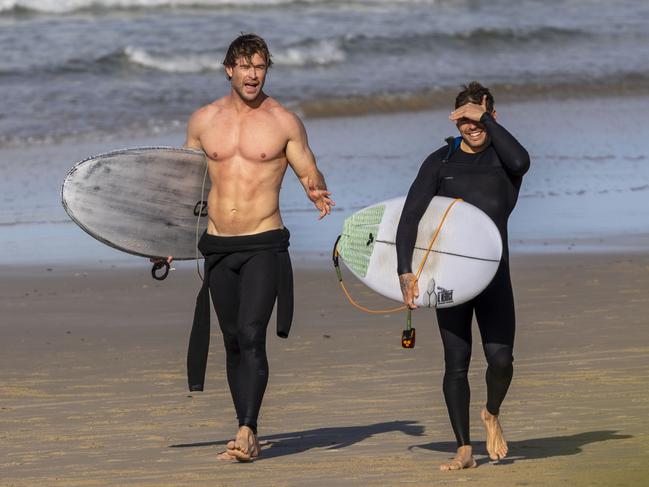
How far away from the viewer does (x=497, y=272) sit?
562 centimetres

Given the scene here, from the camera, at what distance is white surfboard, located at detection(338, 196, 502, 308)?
5.55 meters

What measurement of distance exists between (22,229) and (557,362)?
245 inches

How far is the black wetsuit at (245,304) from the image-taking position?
5965 mm

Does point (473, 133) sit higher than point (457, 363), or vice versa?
point (473, 133)

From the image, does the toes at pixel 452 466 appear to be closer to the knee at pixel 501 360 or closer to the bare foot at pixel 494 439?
the bare foot at pixel 494 439

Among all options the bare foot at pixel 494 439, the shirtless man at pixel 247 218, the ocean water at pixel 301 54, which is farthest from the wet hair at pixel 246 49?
the ocean water at pixel 301 54

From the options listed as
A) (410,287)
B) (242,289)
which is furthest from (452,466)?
(242,289)

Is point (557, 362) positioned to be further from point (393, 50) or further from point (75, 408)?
point (393, 50)

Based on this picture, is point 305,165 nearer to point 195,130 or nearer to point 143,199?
point 195,130

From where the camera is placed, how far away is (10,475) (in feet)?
18.8

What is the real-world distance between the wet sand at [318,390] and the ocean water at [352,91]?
5.40 ft

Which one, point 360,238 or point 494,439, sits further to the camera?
point 360,238

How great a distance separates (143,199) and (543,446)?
220 centimetres

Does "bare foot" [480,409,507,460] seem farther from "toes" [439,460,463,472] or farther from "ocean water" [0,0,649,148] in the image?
"ocean water" [0,0,649,148]
